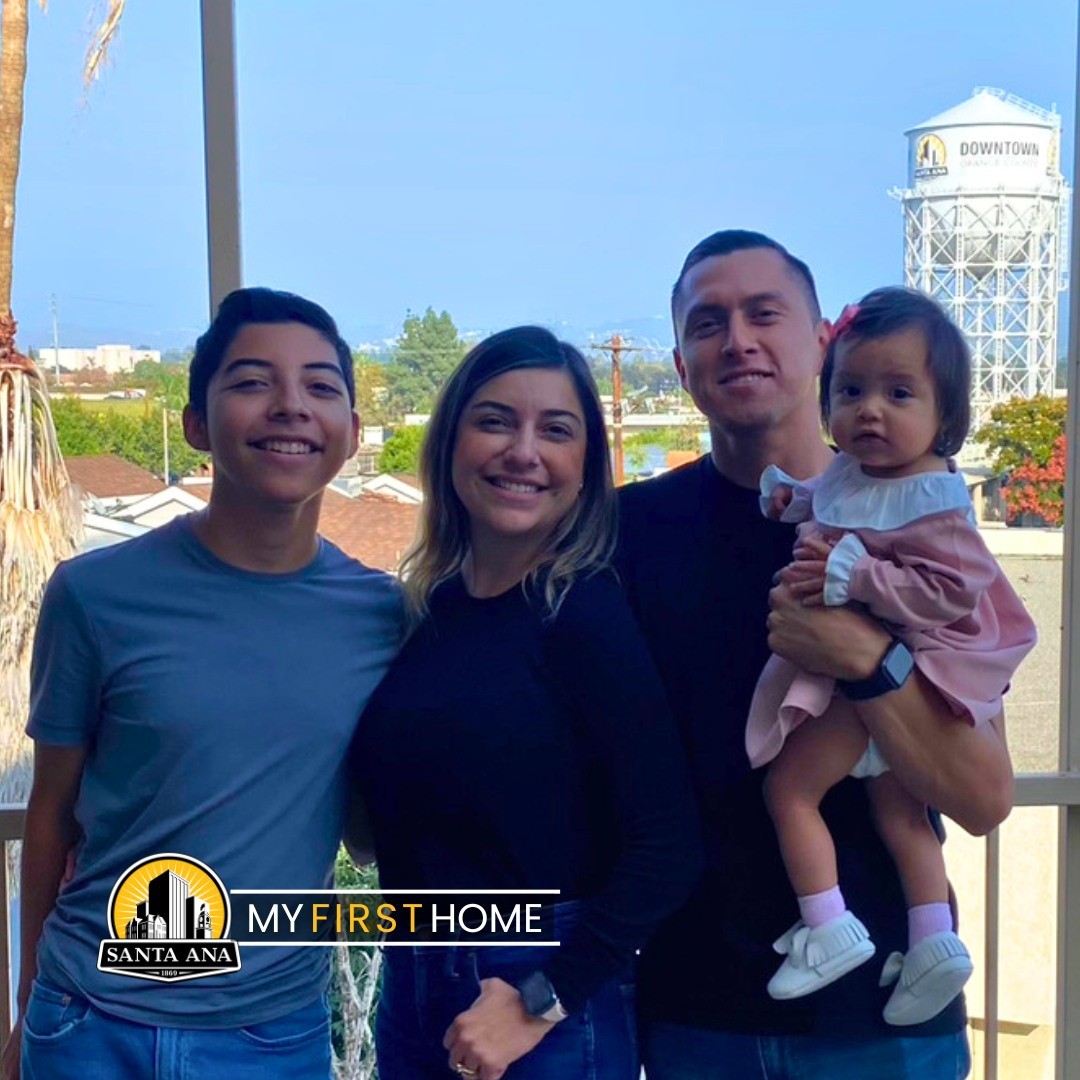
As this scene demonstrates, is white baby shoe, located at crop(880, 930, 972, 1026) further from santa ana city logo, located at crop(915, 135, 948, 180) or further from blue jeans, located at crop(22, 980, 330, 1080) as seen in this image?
santa ana city logo, located at crop(915, 135, 948, 180)

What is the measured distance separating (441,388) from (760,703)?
1.78 feet

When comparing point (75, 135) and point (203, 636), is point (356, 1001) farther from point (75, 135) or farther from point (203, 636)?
point (75, 135)

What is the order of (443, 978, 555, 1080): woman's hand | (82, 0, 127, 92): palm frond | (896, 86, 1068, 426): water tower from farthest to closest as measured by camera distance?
(82, 0, 127, 92): palm frond → (896, 86, 1068, 426): water tower → (443, 978, 555, 1080): woman's hand

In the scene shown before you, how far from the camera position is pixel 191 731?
1265 mm

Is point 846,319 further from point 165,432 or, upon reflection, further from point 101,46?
point 101,46

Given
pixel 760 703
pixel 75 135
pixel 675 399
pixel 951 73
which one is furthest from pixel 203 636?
pixel 951 73

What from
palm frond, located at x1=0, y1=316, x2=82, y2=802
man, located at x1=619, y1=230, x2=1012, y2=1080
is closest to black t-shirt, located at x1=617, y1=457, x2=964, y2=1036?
man, located at x1=619, y1=230, x2=1012, y2=1080

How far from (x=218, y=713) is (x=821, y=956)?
2.42 ft

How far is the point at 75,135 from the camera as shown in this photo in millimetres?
2021

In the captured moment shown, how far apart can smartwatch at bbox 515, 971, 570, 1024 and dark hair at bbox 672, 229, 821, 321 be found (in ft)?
2.81

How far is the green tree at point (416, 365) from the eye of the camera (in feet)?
5.77

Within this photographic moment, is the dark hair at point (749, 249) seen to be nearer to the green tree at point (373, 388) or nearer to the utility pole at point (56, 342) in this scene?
the green tree at point (373, 388)

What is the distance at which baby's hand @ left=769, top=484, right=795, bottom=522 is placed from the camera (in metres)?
1.30


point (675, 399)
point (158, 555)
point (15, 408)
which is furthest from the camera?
point (15, 408)
